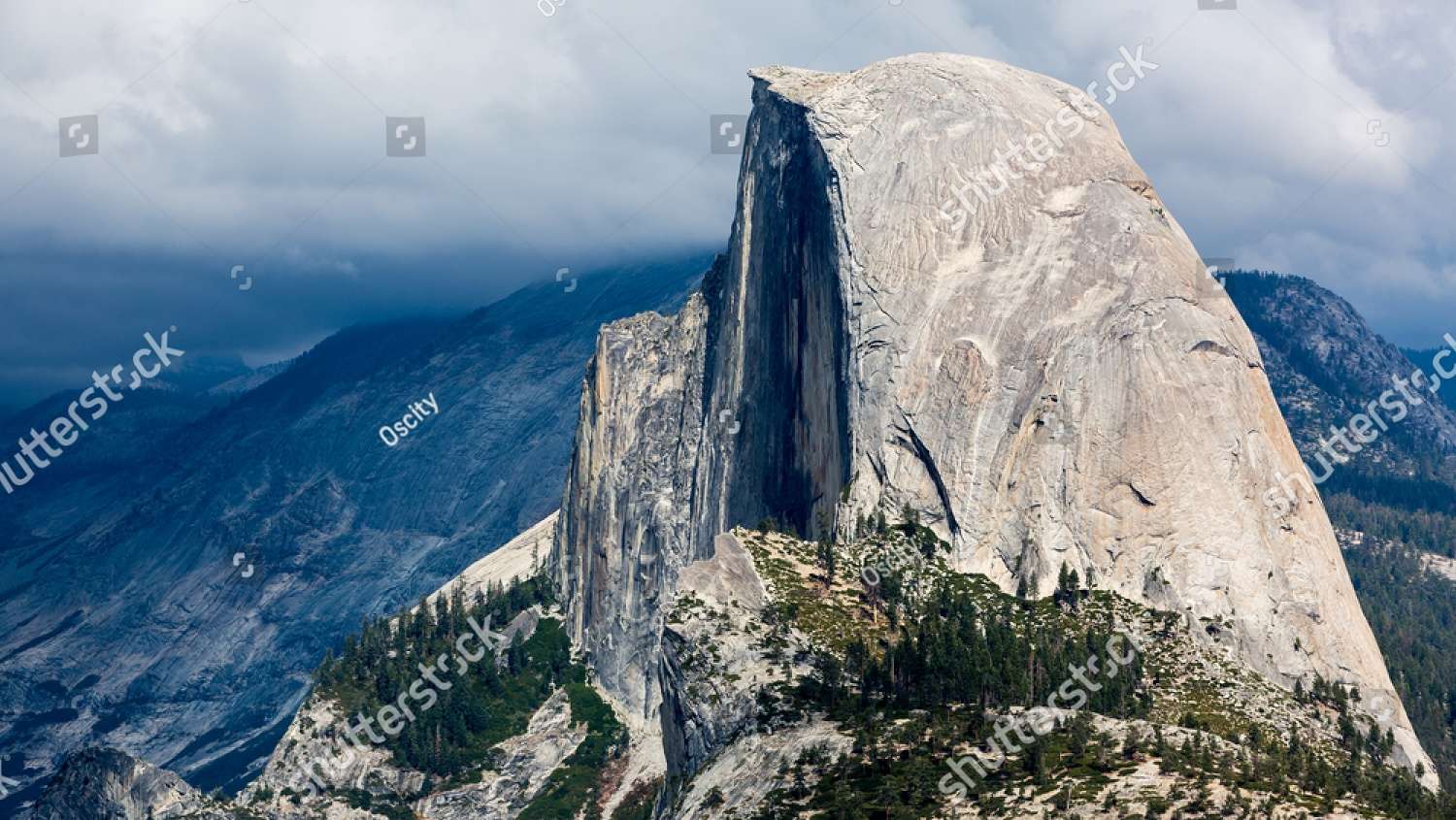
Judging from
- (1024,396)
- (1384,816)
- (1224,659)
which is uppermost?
(1024,396)

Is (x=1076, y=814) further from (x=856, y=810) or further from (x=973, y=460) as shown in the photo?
(x=973, y=460)

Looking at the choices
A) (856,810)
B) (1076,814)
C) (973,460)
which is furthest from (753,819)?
(973,460)

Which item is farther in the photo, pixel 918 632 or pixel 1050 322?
pixel 1050 322

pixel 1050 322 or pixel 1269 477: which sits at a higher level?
pixel 1050 322

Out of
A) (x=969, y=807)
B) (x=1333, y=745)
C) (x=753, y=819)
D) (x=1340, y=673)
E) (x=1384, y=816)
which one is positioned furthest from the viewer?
(x=1340, y=673)

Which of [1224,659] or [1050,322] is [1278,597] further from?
[1050,322]

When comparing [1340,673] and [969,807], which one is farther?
[1340,673]

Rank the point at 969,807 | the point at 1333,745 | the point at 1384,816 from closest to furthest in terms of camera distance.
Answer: the point at 1384,816 < the point at 969,807 < the point at 1333,745

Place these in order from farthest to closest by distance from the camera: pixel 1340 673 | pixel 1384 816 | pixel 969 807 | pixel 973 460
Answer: pixel 973 460
pixel 1340 673
pixel 969 807
pixel 1384 816

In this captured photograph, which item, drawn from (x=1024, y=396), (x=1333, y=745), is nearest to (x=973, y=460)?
(x=1024, y=396)
